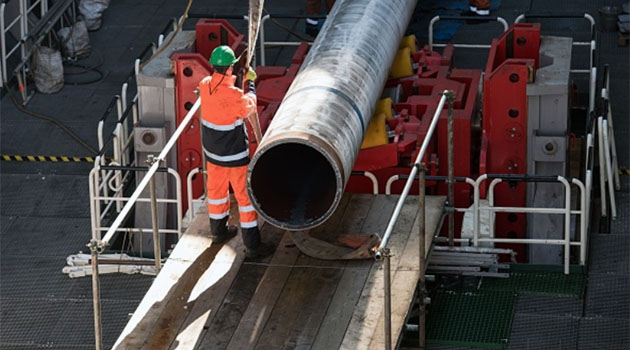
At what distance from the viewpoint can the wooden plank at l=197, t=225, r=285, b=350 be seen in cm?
1134

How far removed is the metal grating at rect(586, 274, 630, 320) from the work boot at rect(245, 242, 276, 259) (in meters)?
2.66

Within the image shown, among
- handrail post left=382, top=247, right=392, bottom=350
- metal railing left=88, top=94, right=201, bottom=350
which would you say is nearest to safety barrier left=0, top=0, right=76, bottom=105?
metal railing left=88, top=94, right=201, bottom=350

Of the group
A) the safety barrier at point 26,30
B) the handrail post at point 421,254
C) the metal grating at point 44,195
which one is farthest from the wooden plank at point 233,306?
the safety barrier at point 26,30

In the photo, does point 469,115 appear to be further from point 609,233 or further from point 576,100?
point 576,100

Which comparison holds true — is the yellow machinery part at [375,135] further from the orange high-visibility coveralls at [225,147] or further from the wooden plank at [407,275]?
the orange high-visibility coveralls at [225,147]

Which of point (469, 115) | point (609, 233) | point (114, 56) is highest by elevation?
point (469, 115)

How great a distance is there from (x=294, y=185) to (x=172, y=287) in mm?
1332

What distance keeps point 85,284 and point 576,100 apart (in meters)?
5.98

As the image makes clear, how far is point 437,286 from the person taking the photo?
13.5 m

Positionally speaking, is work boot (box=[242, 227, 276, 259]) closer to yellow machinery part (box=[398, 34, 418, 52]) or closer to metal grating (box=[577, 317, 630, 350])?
metal grating (box=[577, 317, 630, 350])

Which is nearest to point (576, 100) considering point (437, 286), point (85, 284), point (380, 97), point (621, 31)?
point (621, 31)

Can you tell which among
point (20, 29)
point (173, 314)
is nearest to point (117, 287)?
point (173, 314)

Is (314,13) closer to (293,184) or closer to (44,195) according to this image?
(44,195)

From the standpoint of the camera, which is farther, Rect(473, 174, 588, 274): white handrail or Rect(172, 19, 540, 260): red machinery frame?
Rect(172, 19, 540, 260): red machinery frame
